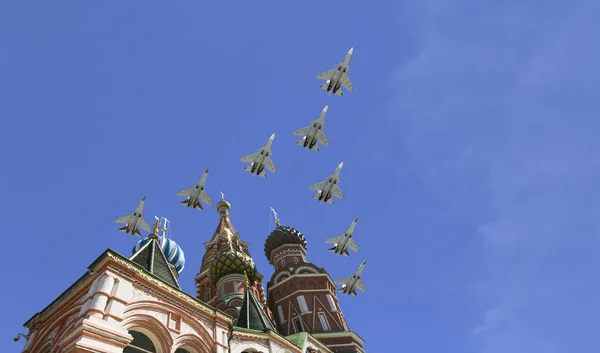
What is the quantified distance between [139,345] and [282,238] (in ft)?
96.9

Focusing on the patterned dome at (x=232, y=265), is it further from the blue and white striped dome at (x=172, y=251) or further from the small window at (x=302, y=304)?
the blue and white striped dome at (x=172, y=251)

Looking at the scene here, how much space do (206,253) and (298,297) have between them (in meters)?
14.9

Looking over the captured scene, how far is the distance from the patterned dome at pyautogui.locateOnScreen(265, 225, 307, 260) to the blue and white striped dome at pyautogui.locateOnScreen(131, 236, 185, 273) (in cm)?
844

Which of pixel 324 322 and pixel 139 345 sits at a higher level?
pixel 324 322

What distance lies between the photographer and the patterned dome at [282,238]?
43281 mm

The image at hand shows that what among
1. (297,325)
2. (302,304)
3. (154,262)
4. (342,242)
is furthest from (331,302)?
(154,262)

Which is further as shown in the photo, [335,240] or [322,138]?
[335,240]

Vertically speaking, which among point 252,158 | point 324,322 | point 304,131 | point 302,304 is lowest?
point 324,322

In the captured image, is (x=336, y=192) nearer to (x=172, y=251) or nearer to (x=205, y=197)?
(x=205, y=197)

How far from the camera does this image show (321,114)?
33.3 meters

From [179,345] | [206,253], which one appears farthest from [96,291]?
[206,253]

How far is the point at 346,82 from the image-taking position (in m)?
32.7

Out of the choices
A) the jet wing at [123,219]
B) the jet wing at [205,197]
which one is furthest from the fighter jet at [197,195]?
the jet wing at [123,219]

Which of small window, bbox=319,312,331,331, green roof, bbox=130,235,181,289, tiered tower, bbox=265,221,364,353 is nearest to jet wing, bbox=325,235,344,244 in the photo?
tiered tower, bbox=265,221,364,353
